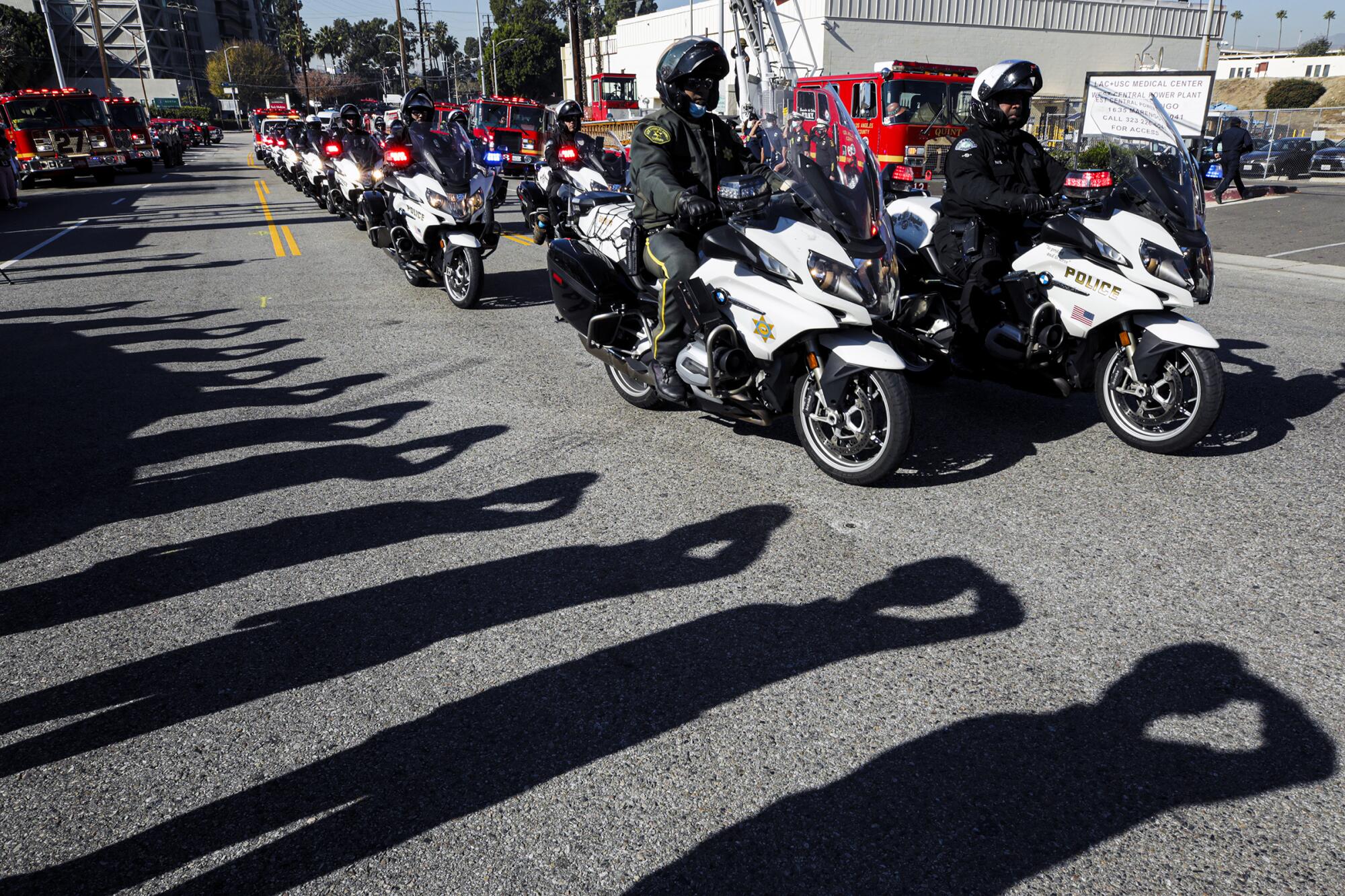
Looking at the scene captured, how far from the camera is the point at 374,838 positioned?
8.14 ft

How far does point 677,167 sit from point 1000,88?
6.61ft

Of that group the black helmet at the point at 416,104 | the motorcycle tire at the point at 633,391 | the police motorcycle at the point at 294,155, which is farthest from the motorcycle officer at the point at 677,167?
the police motorcycle at the point at 294,155

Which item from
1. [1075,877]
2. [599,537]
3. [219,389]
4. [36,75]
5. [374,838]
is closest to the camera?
[1075,877]

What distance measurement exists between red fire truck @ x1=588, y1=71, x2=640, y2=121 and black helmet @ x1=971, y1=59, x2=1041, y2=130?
35.1 m

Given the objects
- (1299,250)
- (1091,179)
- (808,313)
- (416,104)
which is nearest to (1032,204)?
(1091,179)

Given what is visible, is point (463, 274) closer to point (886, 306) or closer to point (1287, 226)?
point (886, 306)

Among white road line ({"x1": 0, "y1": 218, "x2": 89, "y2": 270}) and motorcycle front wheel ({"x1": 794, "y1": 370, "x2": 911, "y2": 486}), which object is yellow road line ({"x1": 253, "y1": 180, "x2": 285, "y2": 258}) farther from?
motorcycle front wheel ({"x1": 794, "y1": 370, "x2": 911, "y2": 486})

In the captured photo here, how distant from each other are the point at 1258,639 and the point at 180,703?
383 centimetres

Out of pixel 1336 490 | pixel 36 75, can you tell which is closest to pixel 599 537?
pixel 1336 490

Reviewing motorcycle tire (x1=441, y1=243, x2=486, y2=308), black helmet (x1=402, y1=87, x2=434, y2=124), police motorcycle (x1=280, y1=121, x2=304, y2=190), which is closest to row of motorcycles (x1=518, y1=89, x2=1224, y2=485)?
motorcycle tire (x1=441, y1=243, x2=486, y2=308)

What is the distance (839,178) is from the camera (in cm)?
464

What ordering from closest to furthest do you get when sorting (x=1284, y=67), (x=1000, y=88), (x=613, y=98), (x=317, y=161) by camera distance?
1. (x=1000, y=88)
2. (x=317, y=161)
3. (x=613, y=98)
4. (x=1284, y=67)

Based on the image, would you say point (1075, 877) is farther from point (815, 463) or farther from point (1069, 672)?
point (815, 463)

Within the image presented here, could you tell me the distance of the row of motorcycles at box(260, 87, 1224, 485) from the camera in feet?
14.7
